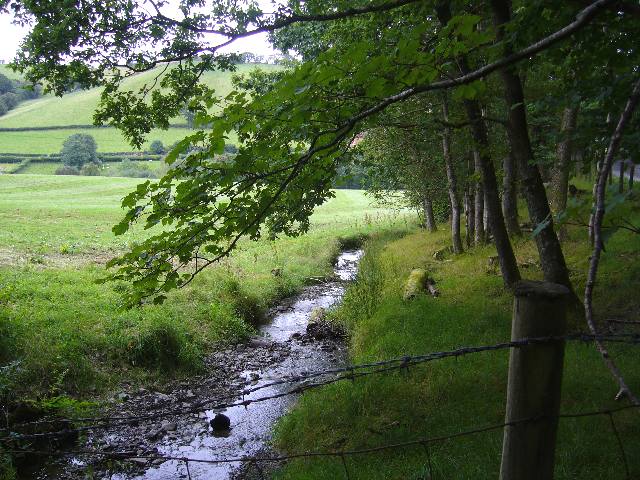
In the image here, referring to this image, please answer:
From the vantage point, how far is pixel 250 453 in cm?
816

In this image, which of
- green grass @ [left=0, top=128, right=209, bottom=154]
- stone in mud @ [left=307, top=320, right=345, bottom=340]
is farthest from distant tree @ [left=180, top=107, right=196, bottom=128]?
green grass @ [left=0, top=128, right=209, bottom=154]

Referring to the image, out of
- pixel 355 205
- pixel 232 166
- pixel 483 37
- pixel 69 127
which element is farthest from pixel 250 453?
pixel 69 127

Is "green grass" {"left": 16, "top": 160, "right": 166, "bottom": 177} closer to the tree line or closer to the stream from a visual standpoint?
the stream

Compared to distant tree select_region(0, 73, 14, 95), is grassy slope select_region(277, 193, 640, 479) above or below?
below

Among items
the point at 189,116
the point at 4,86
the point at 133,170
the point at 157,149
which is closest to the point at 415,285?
the point at 189,116

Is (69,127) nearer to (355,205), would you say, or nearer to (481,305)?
(355,205)

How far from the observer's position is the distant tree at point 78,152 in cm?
8819

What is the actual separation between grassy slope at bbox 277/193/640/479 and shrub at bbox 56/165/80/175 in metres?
82.6

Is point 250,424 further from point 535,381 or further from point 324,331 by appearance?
point 535,381

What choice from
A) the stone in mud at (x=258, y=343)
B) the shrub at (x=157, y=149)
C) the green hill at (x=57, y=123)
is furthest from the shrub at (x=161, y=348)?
the shrub at (x=157, y=149)

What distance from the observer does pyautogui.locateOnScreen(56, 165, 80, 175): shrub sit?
8212 centimetres

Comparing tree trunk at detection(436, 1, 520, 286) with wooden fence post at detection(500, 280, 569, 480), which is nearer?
wooden fence post at detection(500, 280, 569, 480)

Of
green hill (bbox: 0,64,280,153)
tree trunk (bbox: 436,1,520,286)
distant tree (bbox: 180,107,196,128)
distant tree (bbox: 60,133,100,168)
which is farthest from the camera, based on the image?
green hill (bbox: 0,64,280,153)

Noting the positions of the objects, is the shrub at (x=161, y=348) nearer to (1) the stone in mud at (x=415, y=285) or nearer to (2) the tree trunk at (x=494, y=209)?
(1) the stone in mud at (x=415, y=285)
